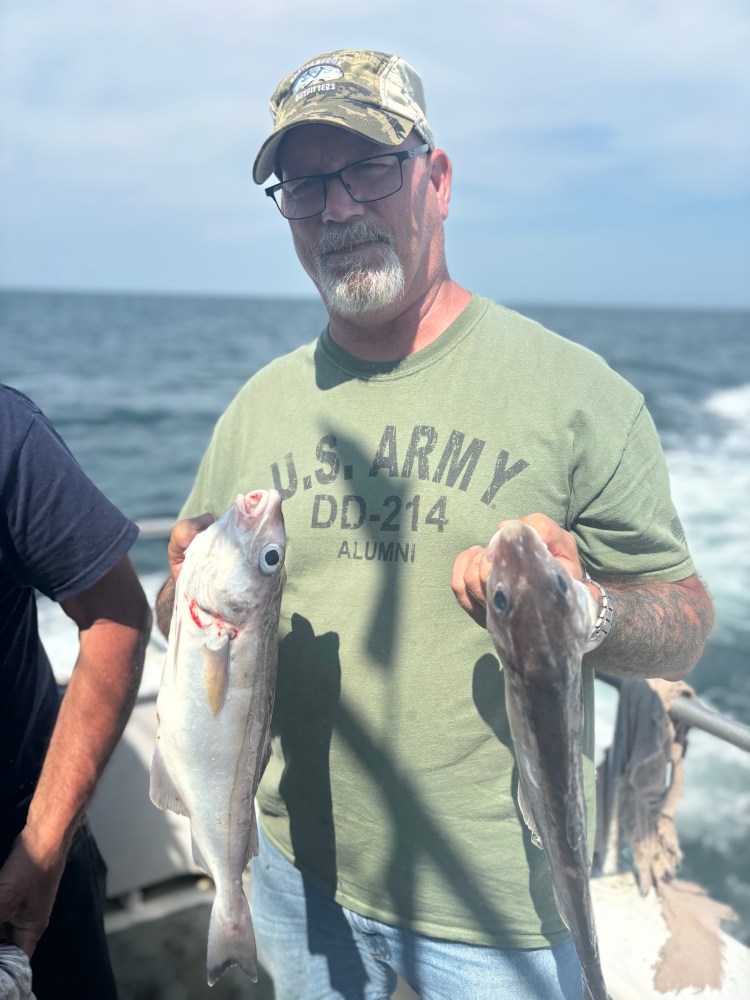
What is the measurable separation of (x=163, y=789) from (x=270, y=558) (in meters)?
0.72

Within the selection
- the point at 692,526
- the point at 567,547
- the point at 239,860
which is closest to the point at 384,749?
the point at 239,860

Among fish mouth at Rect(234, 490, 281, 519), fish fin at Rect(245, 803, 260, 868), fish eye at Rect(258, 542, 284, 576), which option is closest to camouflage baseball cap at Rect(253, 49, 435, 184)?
fish mouth at Rect(234, 490, 281, 519)

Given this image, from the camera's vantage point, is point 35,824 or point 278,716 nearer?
point 35,824

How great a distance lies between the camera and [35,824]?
2098 mm

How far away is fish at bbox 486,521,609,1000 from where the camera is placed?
63.9 inches

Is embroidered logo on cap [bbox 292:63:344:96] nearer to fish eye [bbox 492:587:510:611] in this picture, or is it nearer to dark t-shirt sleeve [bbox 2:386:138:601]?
dark t-shirt sleeve [bbox 2:386:138:601]

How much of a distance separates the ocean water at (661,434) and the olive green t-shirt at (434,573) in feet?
15.5

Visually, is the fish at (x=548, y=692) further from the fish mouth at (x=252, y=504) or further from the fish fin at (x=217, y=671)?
the fish fin at (x=217, y=671)

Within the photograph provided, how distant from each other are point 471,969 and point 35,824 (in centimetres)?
118

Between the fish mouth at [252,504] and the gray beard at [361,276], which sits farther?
the gray beard at [361,276]

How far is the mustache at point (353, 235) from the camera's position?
236 cm

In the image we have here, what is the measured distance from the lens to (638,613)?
1.97 meters

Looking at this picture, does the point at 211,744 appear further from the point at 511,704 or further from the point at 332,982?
the point at 332,982

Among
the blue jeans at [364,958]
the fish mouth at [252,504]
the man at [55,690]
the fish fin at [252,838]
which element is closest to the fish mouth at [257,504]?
the fish mouth at [252,504]
